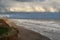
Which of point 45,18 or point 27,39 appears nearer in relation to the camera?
point 27,39

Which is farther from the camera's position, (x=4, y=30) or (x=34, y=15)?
(x=34, y=15)

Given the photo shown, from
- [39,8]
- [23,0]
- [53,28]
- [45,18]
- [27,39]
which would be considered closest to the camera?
[27,39]

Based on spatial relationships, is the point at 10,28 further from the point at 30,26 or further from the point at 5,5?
the point at 5,5

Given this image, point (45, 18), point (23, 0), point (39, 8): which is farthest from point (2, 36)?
point (23, 0)

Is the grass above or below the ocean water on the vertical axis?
above

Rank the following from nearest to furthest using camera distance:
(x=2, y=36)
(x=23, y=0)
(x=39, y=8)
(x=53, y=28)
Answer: (x=2, y=36), (x=53, y=28), (x=39, y=8), (x=23, y=0)

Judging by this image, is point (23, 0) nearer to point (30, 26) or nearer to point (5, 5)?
point (5, 5)

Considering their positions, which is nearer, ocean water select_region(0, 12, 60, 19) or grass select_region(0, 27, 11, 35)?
grass select_region(0, 27, 11, 35)

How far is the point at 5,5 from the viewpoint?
1.73 meters

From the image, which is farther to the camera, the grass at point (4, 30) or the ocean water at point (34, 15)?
the ocean water at point (34, 15)

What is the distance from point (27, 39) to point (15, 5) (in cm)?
86

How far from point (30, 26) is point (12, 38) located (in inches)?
13.6

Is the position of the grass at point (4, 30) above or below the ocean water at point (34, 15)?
above

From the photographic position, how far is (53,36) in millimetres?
962
